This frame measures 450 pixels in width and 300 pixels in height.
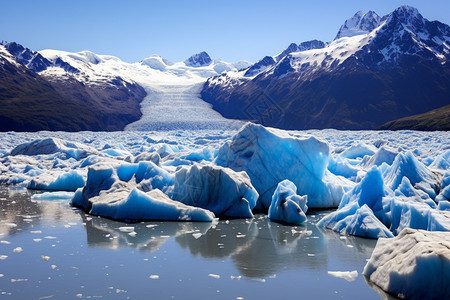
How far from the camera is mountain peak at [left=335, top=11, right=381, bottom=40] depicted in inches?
4491

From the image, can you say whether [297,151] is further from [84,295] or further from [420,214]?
[84,295]

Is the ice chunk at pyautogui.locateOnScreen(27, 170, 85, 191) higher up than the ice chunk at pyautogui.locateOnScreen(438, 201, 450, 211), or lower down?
lower down

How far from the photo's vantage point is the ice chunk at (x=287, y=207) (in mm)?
7117

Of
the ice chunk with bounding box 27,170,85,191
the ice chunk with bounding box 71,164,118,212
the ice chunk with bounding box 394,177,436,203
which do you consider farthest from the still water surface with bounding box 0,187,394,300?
the ice chunk with bounding box 27,170,85,191

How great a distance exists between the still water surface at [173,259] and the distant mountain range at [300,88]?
4638 centimetres

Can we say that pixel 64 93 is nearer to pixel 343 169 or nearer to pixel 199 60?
pixel 343 169

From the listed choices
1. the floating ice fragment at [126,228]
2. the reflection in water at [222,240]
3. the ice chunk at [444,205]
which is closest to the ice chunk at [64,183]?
the floating ice fragment at [126,228]

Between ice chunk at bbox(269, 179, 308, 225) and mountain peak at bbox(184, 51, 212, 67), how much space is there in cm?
13418

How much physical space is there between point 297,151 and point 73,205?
14.7 ft

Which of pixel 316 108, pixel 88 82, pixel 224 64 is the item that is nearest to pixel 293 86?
pixel 316 108

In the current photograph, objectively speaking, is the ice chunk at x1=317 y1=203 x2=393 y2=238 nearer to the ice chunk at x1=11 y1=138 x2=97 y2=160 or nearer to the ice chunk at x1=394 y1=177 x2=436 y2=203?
the ice chunk at x1=394 y1=177 x2=436 y2=203

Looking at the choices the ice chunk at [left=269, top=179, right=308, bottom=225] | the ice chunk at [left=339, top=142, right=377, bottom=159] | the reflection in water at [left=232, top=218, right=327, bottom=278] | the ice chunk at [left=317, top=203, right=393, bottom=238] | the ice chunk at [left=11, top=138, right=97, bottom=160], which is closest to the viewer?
the reflection in water at [left=232, top=218, right=327, bottom=278]

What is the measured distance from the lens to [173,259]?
16.4 feet

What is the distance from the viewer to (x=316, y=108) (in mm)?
67500
